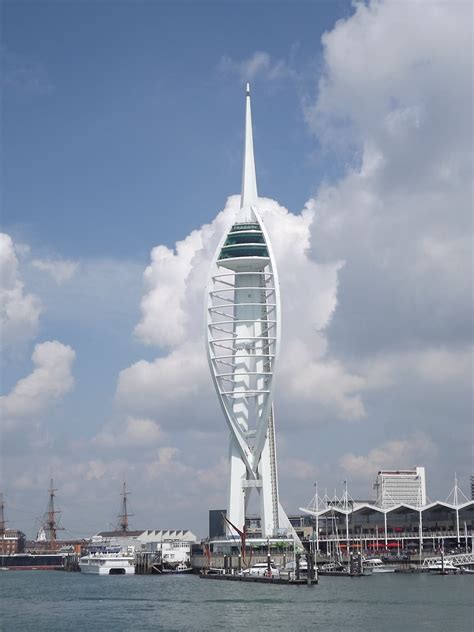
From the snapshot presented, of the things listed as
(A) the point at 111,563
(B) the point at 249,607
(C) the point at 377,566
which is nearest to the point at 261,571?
(C) the point at 377,566

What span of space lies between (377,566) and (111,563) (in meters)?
39.2

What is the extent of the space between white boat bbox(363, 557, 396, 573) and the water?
24.8 metres

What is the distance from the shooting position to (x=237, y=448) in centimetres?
12394

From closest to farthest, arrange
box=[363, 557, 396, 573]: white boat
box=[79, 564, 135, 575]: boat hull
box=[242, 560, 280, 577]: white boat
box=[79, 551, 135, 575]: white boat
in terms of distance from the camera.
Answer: box=[242, 560, 280, 577]: white boat
box=[363, 557, 396, 573]: white boat
box=[79, 564, 135, 575]: boat hull
box=[79, 551, 135, 575]: white boat

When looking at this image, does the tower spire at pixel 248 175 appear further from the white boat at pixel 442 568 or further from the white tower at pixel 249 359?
the white boat at pixel 442 568

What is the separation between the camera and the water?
58.2m

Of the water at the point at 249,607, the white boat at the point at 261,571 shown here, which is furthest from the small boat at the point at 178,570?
the water at the point at 249,607

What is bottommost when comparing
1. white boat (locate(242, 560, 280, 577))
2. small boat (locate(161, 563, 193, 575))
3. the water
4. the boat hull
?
the boat hull

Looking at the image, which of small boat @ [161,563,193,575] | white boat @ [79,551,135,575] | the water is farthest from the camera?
white boat @ [79,551,135,575]

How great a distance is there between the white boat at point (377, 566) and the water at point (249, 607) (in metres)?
24.8

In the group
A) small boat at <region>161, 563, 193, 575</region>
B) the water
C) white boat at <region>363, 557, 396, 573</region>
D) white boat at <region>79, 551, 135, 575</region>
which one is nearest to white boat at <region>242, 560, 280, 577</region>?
the water

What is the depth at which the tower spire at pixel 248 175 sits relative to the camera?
133 m

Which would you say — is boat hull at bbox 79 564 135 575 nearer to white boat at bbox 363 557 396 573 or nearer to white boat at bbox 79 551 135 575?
white boat at bbox 79 551 135 575

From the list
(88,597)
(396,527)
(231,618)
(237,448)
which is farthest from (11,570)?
(231,618)
